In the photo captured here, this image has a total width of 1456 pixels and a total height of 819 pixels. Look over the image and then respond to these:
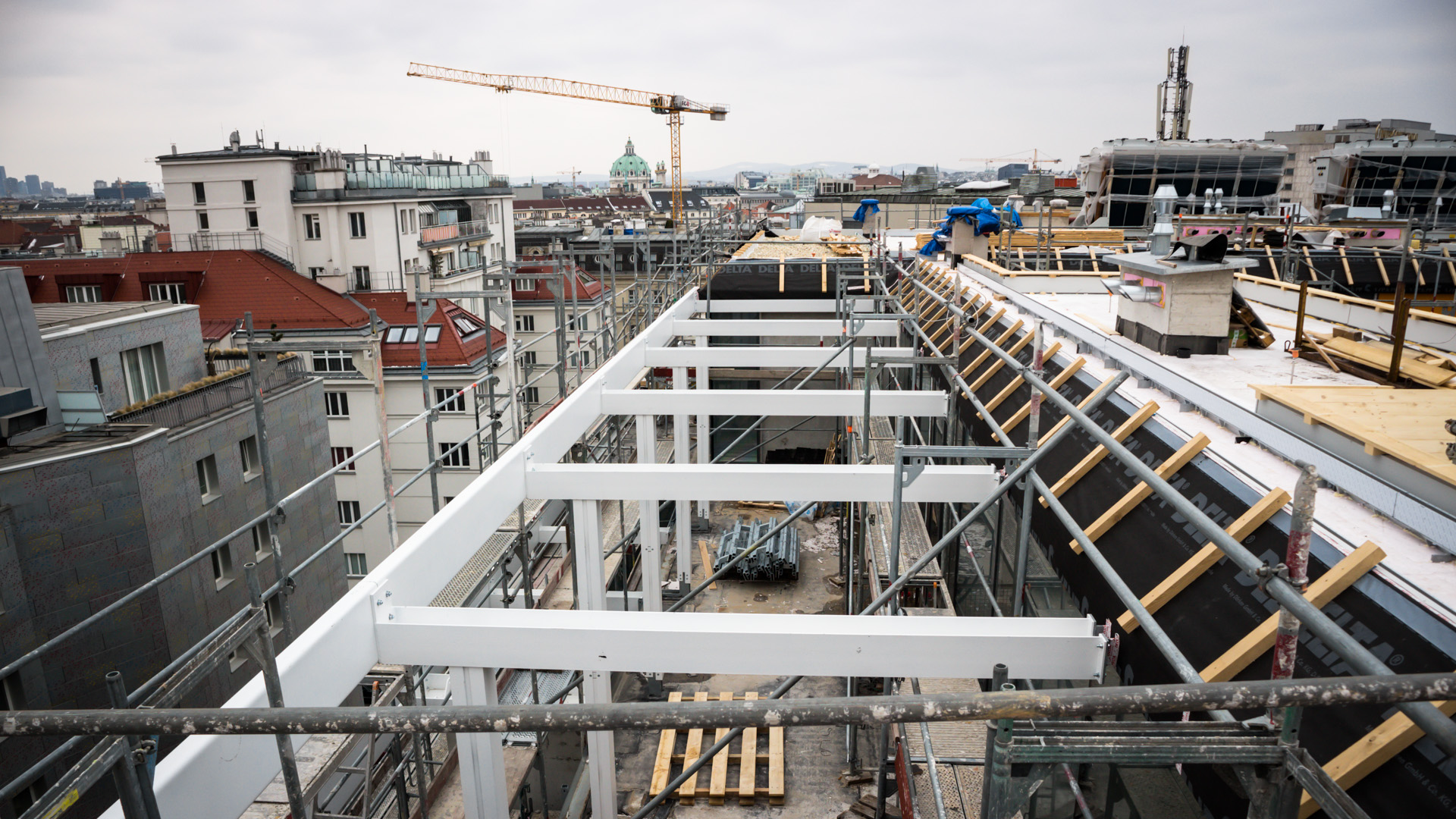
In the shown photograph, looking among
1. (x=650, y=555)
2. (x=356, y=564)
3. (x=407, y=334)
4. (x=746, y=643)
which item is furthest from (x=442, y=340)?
(x=746, y=643)

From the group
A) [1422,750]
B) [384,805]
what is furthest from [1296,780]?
[384,805]

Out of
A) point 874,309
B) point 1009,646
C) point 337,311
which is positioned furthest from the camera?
point 337,311

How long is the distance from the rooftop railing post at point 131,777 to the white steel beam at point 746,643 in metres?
2.41

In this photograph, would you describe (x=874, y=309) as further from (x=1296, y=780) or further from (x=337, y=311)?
(x=337, y=311)

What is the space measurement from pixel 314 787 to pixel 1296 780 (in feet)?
34.4

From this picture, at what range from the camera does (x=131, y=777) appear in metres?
3.08

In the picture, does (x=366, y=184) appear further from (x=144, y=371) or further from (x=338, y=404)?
(x=144, y=371)

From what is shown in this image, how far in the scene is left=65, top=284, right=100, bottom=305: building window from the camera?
35.3 metres

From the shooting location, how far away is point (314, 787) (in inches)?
393

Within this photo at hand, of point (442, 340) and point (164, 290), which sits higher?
point (164, 290)

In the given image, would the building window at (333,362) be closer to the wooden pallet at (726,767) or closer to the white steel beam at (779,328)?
the white steel beam at (779,328)

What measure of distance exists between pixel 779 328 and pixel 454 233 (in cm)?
3759

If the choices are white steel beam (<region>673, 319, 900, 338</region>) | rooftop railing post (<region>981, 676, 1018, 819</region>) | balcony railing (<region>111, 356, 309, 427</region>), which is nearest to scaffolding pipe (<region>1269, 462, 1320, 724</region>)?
rooftop railing post (<region>981, 676, 1018, 819</region>)

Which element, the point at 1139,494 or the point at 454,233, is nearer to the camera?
the point at 1139,494
